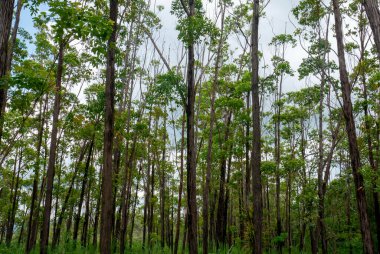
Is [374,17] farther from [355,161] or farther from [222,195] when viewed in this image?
[222,195]

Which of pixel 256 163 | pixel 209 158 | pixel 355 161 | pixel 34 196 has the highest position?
pixel 209 158

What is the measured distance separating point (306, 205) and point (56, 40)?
14341 millimetres

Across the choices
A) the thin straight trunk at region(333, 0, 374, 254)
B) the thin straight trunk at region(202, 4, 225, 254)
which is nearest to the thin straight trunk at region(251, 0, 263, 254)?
the thin straight trunk at region(333, 0, 374, 254)

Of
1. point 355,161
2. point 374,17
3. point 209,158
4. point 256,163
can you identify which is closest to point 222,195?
point 209,158

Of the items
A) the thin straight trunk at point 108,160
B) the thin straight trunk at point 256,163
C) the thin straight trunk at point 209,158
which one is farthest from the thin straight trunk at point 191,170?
the thin straight trunk at point 209,158

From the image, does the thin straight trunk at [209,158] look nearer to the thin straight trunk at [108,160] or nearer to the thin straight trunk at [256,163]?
the thin straight trunk at [256,163]

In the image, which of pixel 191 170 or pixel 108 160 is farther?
pixel 191 170

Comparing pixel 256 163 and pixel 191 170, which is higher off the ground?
pixel 256 163

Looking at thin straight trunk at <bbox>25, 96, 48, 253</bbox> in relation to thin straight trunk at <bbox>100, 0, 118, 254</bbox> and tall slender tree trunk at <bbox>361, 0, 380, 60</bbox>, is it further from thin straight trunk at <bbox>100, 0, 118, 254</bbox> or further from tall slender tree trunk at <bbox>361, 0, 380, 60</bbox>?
tall slender tree trunk at <bbox>361, 0, 380, 60</bbox>

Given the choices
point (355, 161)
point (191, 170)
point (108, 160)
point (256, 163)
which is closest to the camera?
point (108, 160)

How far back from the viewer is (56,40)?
486 cm

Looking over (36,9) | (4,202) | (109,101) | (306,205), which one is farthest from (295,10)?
(4,202)

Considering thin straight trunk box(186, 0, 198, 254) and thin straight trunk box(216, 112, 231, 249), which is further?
thin straight trunk box(216, 112, 231, 249)

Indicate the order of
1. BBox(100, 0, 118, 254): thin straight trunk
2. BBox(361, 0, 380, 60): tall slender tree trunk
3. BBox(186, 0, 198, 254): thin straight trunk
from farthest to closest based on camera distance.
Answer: BBox(186, 0, 198, 254): thin straight trunk < BBox(100, 0, 118, 254): thin straight trunk < BBox(361, 0, 380, 60): tall slender tree trunk
